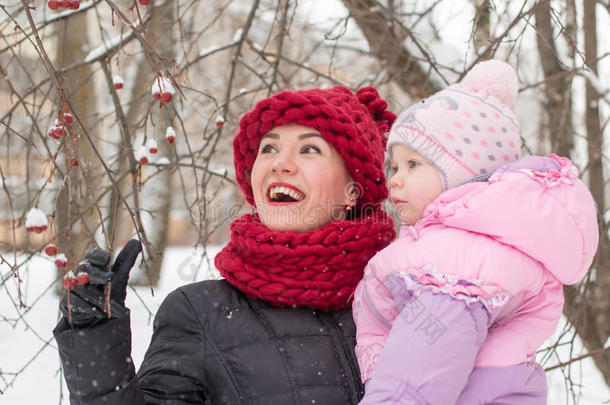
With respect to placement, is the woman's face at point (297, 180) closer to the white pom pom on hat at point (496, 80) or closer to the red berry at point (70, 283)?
the white pom pom on hat at point (496, 80)

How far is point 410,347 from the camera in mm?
1239

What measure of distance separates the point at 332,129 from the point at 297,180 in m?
0.19

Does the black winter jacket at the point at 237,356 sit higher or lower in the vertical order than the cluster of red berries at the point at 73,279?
lower

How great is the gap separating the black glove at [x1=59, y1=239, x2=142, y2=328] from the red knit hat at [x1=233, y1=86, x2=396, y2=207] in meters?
0.60

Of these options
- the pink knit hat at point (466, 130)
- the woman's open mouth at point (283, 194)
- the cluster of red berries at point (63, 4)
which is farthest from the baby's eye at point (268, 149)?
the cluster of red berries at point (63, 4)

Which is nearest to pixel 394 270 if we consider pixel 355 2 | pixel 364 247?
pixel 364 247

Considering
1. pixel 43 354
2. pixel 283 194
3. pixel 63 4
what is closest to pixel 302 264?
pixel 283 194

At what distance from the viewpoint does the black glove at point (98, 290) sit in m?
1.42

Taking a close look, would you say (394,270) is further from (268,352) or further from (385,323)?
(268,352)

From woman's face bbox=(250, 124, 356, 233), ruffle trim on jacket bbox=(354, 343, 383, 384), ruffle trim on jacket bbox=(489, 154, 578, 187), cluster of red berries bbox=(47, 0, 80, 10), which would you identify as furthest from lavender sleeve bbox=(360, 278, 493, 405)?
cluster of red berries bbox=(47, 0, 80, 10)

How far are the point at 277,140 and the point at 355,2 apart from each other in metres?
1.83

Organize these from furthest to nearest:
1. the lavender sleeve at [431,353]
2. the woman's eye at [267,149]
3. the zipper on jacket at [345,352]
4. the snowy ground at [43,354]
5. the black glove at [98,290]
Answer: the snowy ground at [43,354] < the woman's eye at [267,149] < the zipper on jacket at [345,352] < the black glove at [98,290] < the lavender sleeve at [431,353]

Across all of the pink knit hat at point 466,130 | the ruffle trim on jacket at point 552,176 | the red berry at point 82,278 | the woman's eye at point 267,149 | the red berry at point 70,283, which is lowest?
the ruffle trim on jacket at point 552,176

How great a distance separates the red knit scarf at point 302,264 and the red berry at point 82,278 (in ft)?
1.52
